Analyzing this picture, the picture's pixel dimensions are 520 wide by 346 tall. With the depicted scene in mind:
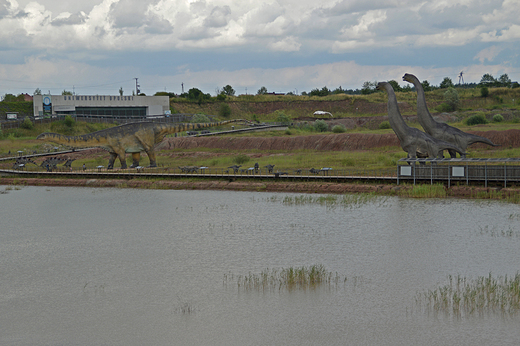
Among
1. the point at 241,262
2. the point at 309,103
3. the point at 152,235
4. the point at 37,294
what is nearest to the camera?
the point at 37,294

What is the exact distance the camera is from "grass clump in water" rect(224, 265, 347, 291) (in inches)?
772

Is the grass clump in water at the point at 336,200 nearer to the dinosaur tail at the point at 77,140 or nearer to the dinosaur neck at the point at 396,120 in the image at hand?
the dinosaur neck at the point at 396,120

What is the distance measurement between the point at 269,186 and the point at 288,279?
21224 millimetres

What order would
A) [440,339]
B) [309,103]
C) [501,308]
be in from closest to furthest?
1. [440,339]
2. [501,308]
3. [309,103]

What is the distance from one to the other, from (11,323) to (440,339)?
39.9ft

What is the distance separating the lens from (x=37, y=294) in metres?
19.6

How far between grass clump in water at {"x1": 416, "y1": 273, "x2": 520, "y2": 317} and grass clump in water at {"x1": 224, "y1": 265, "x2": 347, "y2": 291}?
335 cm

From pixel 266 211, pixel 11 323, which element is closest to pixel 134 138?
pixel 266 211

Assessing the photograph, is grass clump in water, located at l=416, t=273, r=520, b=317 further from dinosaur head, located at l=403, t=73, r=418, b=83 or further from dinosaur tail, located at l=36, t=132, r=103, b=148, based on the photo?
dinosaur tail, located at l=36, t=132, r=103, b=148

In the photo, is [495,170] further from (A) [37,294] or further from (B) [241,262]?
(A) [37,294]

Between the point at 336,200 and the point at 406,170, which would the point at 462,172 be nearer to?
the point at 406,170

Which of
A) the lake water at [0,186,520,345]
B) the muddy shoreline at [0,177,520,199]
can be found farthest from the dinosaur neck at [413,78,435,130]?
the lake water at [0,186,520,345]

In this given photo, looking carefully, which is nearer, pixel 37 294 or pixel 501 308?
pixel 501 308

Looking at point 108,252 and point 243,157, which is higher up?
point 243,157
